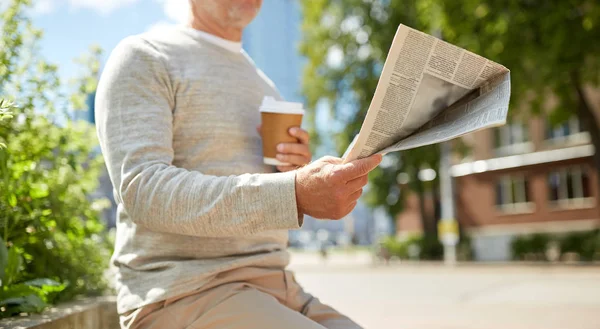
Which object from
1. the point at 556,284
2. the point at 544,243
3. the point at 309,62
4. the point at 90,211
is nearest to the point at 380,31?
the point at 309,62

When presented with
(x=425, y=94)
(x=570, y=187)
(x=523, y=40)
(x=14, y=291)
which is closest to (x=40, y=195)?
(x=14, y=291)

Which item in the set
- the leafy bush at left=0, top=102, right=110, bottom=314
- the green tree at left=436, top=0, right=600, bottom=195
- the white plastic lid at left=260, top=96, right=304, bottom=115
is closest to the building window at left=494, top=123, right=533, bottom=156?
the green tree at left=436, top=0, right=600, bottom=195

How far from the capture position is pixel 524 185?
28.7 meters

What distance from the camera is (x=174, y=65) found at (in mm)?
1840

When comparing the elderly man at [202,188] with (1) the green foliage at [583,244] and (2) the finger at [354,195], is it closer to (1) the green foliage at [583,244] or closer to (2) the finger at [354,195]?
(2) the finger at [354,195]

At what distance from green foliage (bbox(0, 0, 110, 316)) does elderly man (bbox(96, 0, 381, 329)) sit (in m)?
0.53

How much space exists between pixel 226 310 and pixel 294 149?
56 cm

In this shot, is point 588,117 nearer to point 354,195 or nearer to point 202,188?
point 354,195

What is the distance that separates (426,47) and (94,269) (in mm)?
2187

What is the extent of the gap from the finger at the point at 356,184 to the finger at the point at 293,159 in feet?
1.49

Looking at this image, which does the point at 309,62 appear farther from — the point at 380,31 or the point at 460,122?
the point at 460,122

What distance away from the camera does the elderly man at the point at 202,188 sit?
148 cm

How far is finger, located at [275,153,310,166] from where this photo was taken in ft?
6.28

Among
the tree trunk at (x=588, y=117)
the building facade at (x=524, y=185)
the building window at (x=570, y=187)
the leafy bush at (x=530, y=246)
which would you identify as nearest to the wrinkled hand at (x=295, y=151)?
the tree trunk at (x=588, y=117)
